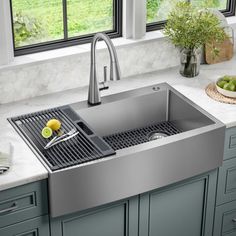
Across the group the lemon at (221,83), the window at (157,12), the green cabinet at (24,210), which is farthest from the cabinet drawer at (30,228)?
the window at (157,12)

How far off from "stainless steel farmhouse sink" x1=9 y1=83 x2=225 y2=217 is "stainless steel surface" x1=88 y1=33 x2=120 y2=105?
0.18 ft

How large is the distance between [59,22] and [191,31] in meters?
0.73

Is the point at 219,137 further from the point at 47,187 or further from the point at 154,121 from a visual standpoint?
the point at 47,187

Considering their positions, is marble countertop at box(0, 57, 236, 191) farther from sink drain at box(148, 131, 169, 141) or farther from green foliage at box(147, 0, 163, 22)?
green foliage at box(147, 0, 163, 22)

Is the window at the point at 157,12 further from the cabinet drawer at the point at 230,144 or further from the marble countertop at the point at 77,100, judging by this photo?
the cabinet drawer at the point at 230,144

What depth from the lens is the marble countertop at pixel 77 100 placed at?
290cm

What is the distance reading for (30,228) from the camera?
2.99 m

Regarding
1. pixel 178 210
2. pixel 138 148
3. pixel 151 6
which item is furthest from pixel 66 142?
pixel 151 6

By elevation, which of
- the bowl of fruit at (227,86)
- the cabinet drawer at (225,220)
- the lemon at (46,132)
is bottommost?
the cabinet drawer at (225,220)

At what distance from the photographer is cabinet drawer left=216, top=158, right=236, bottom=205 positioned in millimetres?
3471

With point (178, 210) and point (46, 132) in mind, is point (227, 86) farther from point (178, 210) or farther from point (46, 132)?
point (46, 132)

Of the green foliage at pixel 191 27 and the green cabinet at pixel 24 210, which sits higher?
the green foliage at pixel 191 27

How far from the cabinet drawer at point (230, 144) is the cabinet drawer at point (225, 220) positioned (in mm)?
308


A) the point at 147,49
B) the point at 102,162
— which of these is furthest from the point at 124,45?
the point at 102,162
